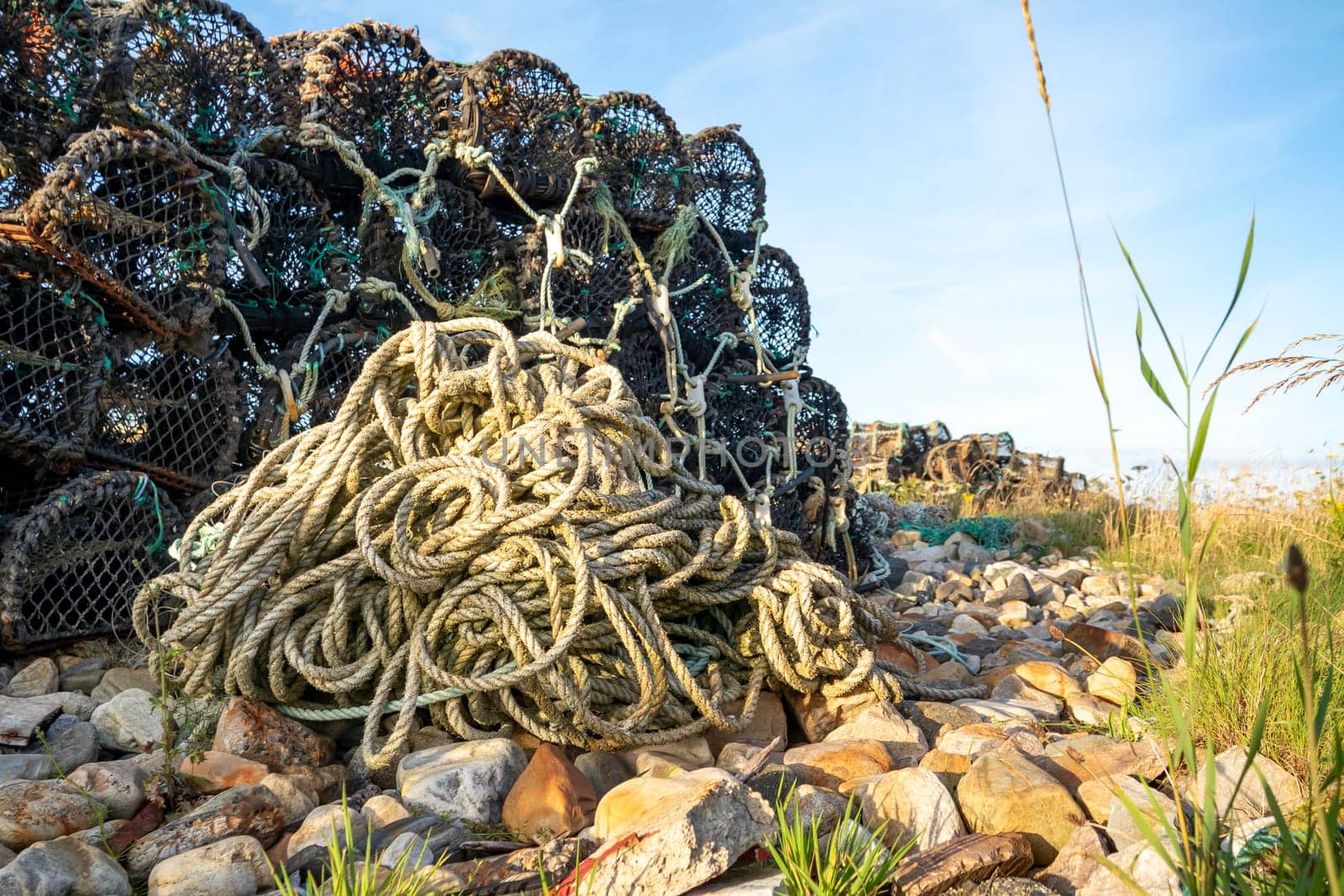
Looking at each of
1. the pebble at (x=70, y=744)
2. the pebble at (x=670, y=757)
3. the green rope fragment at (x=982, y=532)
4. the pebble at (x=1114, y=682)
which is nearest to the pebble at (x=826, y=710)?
the pebble at (x=670, y=757)

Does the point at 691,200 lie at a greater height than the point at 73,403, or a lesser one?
greater

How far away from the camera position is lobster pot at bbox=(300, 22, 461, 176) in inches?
141

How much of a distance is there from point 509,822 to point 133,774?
0.85m

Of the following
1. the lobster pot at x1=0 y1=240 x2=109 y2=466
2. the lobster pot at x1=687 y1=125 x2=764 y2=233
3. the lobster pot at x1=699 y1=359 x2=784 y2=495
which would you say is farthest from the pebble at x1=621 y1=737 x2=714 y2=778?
the lobster pot at x1=687 y1=125 x2=764 y2=233

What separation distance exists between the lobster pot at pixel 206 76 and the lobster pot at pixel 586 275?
1.05 metres

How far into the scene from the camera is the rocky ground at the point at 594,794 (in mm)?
1592

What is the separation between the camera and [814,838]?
5.02ft

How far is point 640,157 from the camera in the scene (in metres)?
4.46

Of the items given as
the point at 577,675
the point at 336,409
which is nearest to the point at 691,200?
the point at 336,409

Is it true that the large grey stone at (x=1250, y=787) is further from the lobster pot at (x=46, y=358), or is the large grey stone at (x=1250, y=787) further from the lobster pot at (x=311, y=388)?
the lobster pot at (x=46, y=358)

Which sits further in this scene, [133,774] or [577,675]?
[577,675]

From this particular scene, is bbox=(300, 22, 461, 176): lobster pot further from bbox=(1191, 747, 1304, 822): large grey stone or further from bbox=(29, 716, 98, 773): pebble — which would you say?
bbox=(1191, 747, 1304, 822): large grey stone

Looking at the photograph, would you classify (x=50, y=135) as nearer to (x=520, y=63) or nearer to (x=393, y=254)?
(x=393, y=254)

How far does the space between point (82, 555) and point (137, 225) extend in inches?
40.4
